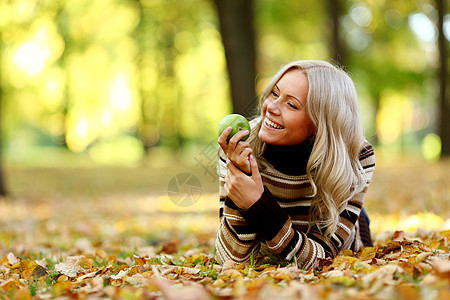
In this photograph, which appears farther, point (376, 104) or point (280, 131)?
point (376, 104)

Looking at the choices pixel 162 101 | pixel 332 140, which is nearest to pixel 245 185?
pixel 332 140

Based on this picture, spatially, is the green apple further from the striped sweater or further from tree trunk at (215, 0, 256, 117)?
tree trunk at (215, 0, 256, 117)

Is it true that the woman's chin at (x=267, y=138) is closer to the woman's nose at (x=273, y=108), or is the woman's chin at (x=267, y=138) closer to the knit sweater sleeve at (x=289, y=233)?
the woman's nose at (x=273, y=108)

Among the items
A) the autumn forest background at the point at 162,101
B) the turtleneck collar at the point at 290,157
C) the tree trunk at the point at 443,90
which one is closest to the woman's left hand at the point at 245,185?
the turtleneck collar at the point at 290,157

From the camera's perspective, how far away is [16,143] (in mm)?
47188

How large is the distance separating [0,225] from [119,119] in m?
29.6

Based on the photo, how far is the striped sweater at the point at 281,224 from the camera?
270 cm

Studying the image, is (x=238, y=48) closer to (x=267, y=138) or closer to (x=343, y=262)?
(x=267, y=138)

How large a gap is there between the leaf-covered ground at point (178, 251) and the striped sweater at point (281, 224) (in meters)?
0.11

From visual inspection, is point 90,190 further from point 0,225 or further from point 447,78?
point 447,78

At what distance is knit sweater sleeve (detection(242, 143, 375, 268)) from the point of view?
2.67 m

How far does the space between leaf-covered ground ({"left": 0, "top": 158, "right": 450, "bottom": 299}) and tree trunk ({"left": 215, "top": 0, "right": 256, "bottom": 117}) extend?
2.25 meters

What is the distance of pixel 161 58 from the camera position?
22.9 m

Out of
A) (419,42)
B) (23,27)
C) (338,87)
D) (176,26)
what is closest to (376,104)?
(419,42)
